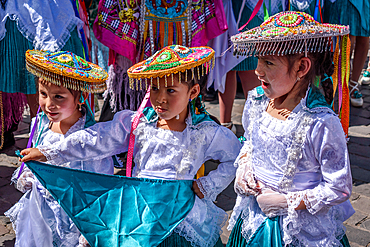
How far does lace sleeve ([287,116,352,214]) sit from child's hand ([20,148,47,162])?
126 cm

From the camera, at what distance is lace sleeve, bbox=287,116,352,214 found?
1633 millimetres

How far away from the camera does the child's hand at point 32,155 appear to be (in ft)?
6.41

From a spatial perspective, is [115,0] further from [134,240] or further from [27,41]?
[134,240]

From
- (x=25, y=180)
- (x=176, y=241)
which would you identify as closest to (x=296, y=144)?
(x=176, y=241)

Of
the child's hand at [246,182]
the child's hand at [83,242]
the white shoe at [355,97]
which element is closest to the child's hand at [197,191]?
the child's hand at [246,182]

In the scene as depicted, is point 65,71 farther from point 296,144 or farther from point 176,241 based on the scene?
point 296,144

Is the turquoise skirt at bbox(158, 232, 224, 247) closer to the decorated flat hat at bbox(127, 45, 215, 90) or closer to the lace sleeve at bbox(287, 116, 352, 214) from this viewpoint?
the lace sleeve at bbox(287, 116, 352, 214)

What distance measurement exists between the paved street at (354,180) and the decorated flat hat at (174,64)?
1.40 m

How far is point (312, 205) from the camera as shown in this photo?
1.67 meters

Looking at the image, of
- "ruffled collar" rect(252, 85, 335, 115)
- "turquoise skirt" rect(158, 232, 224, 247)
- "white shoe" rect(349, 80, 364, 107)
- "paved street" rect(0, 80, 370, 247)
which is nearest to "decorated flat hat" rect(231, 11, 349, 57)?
"ruffled collar" rect(252, 85, 335, 115)

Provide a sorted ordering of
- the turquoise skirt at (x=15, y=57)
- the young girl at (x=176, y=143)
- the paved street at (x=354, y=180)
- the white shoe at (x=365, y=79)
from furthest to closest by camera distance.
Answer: the white shoe at (x=365, y=79) → the turquoise skirt at (x=15, y=57) → the paved street at (x=354, y=180) → the young girl at (x=176, y=143)

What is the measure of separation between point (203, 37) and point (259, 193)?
1951 millimetres

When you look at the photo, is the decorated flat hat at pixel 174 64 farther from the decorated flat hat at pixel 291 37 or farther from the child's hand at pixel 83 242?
the child's hand at pixel 83 242

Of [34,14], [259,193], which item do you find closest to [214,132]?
[259,193]
